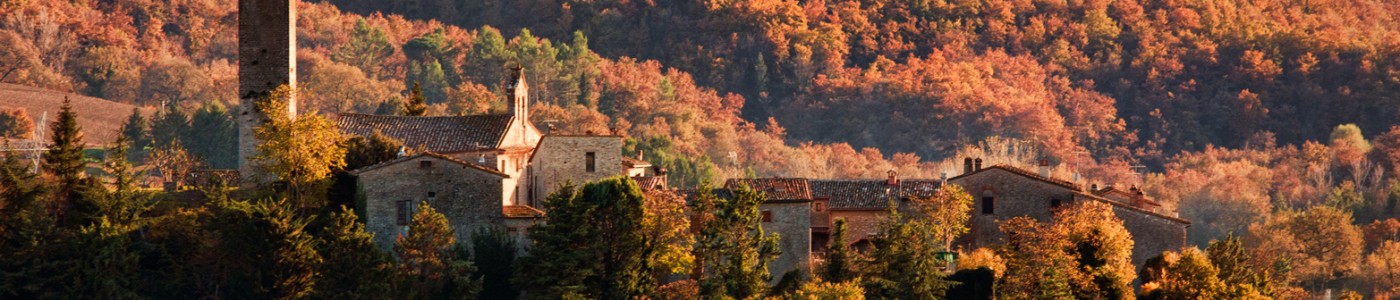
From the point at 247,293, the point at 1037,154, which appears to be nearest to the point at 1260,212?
the point at 1037,154

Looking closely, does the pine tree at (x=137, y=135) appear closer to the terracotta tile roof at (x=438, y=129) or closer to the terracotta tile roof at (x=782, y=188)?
the terracotta tile roof at (x=438, y=129)

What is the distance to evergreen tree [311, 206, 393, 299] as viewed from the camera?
238 feet

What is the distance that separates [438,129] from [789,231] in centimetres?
1133

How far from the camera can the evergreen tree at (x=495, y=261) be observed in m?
74.4

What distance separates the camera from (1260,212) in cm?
13150

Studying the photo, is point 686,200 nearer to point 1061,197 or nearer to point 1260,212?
point 1061,197

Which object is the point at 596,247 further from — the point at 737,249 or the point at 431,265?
the point at 431,265

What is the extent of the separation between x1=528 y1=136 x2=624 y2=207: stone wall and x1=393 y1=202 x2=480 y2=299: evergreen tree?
5369 millimetres

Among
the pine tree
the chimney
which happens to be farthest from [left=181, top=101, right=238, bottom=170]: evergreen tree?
the chimney

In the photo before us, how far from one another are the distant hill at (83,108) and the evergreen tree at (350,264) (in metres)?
46.6

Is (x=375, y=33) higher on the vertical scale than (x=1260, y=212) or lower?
higher

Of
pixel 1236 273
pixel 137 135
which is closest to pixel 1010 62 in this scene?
pixel 137 135

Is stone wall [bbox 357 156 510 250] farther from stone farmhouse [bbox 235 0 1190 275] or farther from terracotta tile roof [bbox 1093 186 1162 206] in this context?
terracotta tile roof [bbox 1093 186 1162 206]

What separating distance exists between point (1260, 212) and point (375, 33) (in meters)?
58.2
